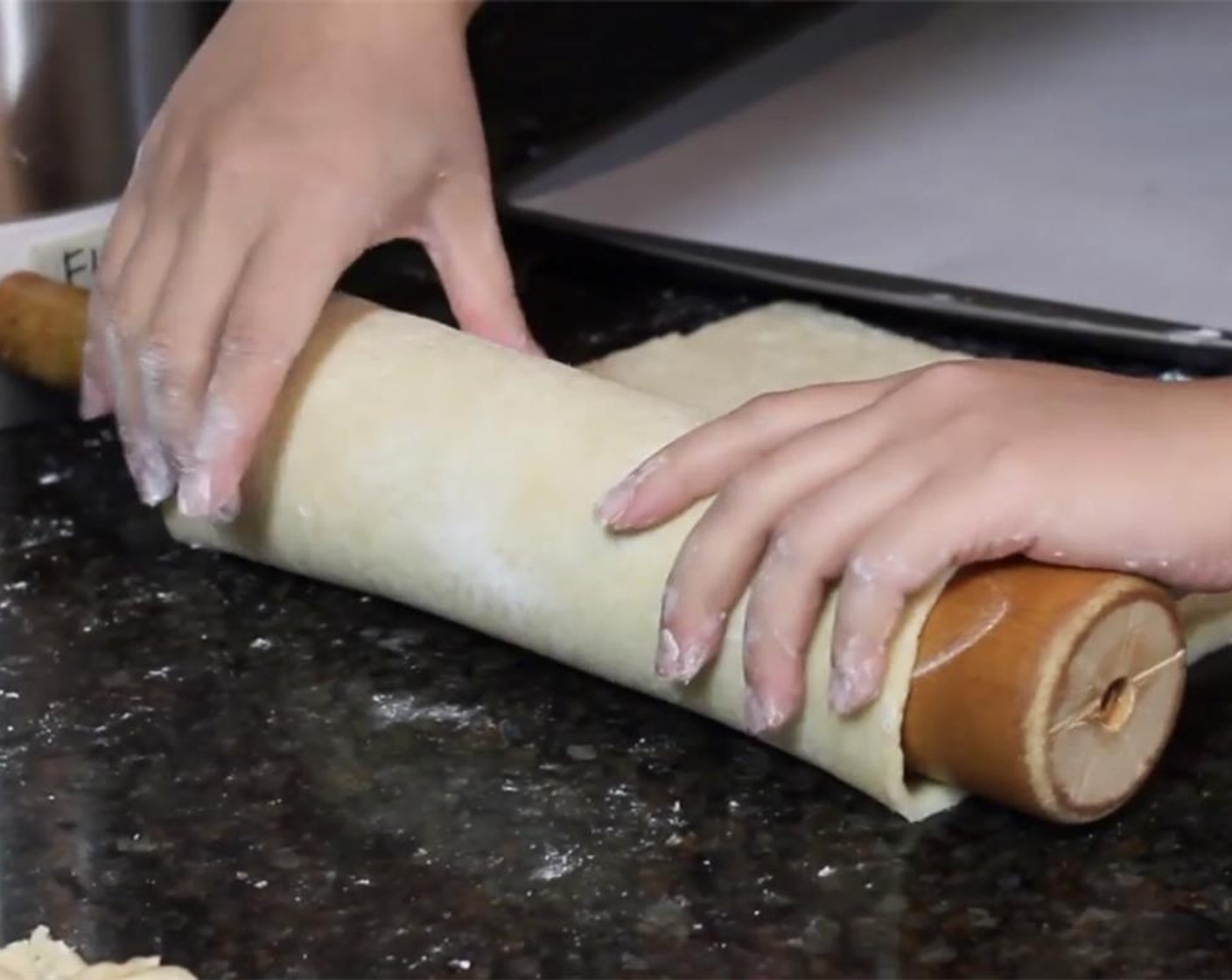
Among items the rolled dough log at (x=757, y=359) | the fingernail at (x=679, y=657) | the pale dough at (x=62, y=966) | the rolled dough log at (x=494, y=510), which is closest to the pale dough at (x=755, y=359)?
the rolled dough log at (x=757, y=359)

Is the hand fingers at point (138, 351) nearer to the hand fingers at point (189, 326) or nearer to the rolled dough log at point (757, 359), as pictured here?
the hand fingers at point (189, 326)

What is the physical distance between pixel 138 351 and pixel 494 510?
220 mm

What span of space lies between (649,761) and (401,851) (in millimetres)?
118

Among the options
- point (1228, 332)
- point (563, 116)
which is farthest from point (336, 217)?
point (563, 116)

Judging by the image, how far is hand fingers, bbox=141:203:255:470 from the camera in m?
0.97

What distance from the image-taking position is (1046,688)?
0.74 m

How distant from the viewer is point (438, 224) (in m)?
1.09

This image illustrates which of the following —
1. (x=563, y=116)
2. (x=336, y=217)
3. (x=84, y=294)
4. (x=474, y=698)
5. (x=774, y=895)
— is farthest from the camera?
(x=563, y=116)

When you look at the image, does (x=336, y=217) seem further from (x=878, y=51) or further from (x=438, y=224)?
(x=878, y=51)

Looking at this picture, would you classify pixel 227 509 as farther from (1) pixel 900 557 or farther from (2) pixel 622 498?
(1) pixel 900 557

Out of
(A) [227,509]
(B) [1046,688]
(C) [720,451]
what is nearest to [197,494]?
(A) [227,509]

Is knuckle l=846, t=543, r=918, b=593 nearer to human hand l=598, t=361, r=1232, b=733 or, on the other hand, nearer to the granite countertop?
human hand l=598, t=361, r=1232, b=733

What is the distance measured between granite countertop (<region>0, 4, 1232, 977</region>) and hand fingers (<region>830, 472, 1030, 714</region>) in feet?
0.26

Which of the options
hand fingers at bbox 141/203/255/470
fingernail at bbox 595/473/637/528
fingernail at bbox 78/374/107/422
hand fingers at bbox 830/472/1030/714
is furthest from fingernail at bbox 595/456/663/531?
fingernail at bbox 78/374/107/422
